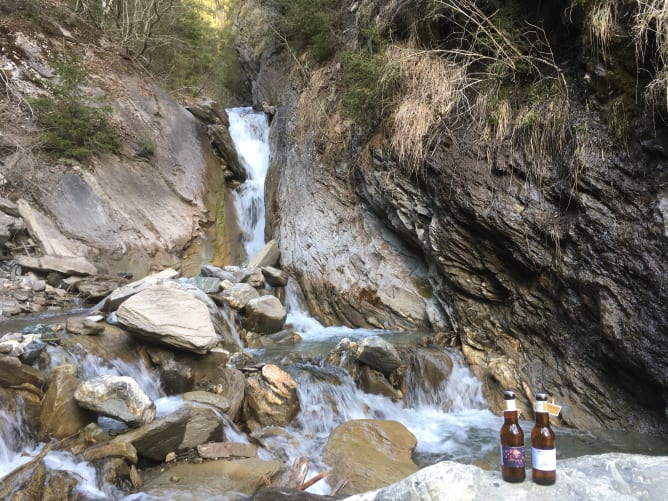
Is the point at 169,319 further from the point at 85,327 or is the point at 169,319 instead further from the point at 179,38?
the point at 179,38

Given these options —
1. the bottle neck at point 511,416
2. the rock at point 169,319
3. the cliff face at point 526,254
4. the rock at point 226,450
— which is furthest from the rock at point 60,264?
the bottle neck at point 511,416

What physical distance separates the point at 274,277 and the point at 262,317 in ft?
5.82

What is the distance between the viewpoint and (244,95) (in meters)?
18.7

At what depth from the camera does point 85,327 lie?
513cm

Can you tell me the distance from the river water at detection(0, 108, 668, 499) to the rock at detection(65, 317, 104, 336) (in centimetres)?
44

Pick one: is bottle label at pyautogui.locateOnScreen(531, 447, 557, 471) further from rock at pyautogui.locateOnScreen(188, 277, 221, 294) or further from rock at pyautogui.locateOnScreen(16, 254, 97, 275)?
rock at pyautogui.locateOnScreen(16, 254, 97, 275)

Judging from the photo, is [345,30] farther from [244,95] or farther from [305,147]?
[244,95]

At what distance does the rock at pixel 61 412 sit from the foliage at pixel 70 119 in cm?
725

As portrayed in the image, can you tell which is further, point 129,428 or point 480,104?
point 480,104

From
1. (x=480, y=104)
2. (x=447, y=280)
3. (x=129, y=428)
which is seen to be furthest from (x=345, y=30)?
(x=129, y=428)

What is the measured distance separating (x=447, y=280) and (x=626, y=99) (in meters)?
3.27

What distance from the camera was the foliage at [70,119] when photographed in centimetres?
949

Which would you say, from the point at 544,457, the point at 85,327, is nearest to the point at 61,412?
the point at 85,327

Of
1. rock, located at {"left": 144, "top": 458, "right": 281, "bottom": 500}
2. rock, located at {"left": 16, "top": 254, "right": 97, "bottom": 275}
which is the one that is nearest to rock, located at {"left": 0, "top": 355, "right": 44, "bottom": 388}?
rock, located at {"left": 144, "top": 458, "right": 281, "bottom": 500}
